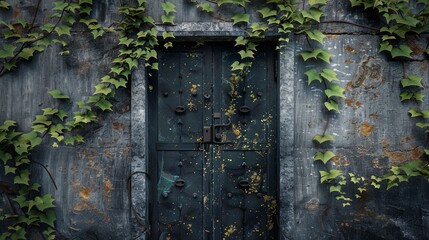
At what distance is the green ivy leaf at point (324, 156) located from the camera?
11.1 feet

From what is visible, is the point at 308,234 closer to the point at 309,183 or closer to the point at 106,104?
the point at 309,183

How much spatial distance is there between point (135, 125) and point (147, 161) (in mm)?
349

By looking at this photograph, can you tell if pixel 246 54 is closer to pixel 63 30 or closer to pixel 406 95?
pixel 406 95

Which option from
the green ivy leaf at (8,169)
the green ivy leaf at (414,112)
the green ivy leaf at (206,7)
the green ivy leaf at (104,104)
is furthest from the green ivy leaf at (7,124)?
the green ivy leaf at (414,112)

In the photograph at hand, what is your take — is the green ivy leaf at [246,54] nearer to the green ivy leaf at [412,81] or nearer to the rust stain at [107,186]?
the green ivy leaf at [412,81]

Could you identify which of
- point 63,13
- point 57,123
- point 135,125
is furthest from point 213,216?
point 63,13

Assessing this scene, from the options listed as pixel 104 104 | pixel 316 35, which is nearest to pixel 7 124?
pixel 104 104

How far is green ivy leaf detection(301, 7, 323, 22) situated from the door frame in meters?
0.29

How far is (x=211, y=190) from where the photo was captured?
362 centimetres

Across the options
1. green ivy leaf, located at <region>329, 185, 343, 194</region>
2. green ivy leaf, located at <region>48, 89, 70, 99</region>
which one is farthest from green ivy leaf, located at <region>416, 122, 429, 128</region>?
green ivy leaf, located at <region>48, 89, 70, 99</region>

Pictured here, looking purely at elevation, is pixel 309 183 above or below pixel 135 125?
below

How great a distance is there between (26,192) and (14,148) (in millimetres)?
396

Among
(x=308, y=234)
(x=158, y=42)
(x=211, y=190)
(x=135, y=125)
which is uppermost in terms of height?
(x=158, y=42)

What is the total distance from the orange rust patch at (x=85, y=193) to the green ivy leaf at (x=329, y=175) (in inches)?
79.2
